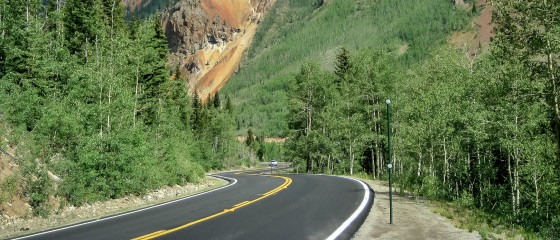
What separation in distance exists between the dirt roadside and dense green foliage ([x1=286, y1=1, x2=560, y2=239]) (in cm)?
470

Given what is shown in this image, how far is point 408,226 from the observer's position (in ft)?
29.8

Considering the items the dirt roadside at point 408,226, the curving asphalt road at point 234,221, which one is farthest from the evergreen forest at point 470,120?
the curving asphalt road at point 234,221

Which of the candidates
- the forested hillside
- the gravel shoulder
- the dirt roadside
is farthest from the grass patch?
the forested hillside

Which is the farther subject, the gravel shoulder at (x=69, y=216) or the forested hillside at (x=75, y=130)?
the forested hillside at (x=75, y=130)

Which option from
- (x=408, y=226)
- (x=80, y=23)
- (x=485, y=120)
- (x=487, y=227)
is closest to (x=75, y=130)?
(x=408, y=226)

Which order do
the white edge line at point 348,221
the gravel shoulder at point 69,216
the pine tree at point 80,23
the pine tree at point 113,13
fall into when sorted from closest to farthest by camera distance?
the white edge line at point 348,221 → the gravel shoulder at point 69,216 → the pine tree at point 80,23 → the pine tree at point 113,13

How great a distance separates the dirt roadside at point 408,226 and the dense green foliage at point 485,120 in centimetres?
470

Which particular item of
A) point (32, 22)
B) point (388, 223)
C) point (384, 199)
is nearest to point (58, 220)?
point (388, 223)

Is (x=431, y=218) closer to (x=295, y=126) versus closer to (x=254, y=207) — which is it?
(x=254, y=207)

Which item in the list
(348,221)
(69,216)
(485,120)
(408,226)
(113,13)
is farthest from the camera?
(113,13)

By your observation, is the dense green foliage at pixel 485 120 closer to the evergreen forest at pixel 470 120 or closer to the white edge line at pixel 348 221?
the evergreen forest at pixel 470 120

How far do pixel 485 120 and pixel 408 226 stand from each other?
453 inches

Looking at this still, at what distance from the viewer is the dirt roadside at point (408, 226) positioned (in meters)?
8.08

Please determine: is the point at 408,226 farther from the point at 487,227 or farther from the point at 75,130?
the point at 75,130
